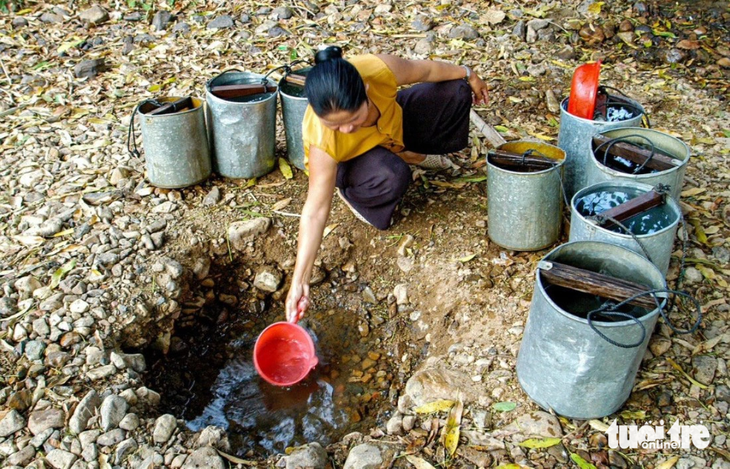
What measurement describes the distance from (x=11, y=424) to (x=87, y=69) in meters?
3.21

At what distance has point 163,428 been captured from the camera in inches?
95.3

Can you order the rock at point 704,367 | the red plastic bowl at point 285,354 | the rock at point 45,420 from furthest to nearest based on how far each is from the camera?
the red plastic bowl at point 285,354
the rock at point 704,367
the rock at point 45,420

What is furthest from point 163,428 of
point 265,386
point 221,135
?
point 221,135

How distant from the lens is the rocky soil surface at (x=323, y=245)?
7.82 feet

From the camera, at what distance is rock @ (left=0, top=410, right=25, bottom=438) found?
7.69ft

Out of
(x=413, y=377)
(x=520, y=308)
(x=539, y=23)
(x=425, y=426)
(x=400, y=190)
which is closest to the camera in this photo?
(x=425, y=426)

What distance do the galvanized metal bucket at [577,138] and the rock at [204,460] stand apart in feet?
6.80

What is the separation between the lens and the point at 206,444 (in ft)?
7.88

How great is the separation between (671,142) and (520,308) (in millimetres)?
1046

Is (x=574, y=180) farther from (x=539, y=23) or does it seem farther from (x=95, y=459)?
(x=95, y=459)

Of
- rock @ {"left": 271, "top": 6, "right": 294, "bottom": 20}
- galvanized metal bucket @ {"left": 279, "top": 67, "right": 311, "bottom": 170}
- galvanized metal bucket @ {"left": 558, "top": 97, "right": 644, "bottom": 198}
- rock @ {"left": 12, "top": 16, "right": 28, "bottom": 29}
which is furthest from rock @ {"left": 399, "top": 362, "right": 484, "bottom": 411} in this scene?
rock @ {"left": 12, "top": 16, "right": 28, "bottom": 29}

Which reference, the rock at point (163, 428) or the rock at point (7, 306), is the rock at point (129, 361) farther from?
the rock at point (7, 306)

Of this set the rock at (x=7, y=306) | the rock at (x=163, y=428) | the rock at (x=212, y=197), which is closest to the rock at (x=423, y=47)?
the rock at (x=212, y=197)

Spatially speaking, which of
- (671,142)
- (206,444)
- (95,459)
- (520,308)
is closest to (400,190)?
(520,308)
